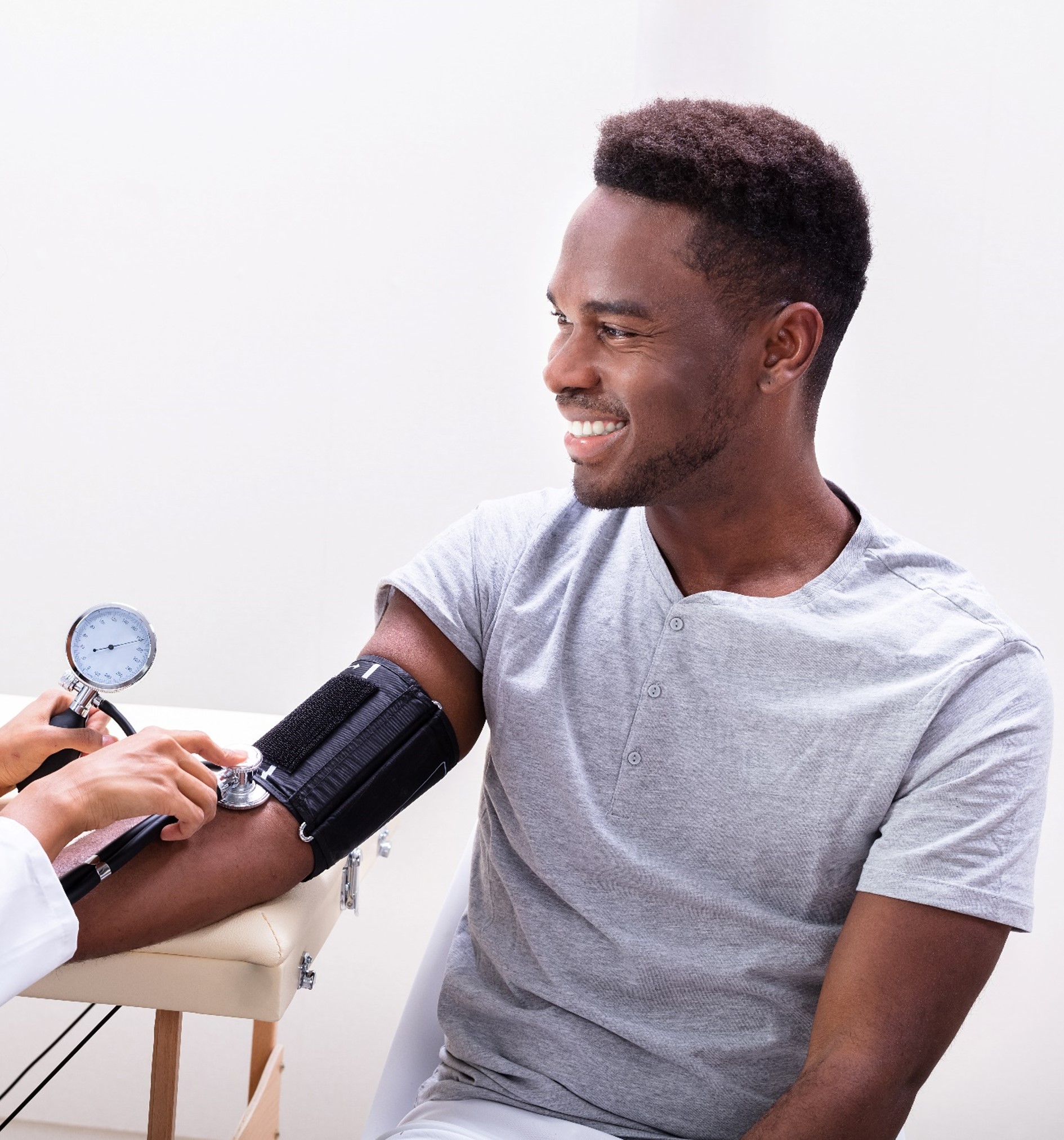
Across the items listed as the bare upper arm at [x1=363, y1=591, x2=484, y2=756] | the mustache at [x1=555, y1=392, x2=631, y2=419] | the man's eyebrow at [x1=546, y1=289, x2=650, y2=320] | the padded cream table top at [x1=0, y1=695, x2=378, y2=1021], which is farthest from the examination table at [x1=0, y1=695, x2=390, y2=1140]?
the man's eyebrow at [x1=546, y1=289, x2=650, y2=320]

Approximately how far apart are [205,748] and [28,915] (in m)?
0.27

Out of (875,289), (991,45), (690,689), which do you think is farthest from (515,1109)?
(991,45)

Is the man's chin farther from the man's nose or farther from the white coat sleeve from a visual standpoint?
the white coat sleeve

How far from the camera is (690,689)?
1290 mm

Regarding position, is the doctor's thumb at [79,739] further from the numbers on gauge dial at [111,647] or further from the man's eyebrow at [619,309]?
the man's eyebrow at [619,309]

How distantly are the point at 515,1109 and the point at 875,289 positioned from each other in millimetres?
1661

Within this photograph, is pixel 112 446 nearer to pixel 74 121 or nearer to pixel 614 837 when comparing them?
pixel 74 121

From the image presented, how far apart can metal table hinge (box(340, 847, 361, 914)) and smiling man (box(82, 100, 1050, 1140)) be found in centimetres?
15

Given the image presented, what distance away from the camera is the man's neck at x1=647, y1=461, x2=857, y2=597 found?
1350 millimetres

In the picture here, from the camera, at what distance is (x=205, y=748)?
1295 millimetres

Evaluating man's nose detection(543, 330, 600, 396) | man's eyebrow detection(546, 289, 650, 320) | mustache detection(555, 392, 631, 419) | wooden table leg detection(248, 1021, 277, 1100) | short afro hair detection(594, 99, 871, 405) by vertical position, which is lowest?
wooden table leg detection(248, 1021, 277, 1100)

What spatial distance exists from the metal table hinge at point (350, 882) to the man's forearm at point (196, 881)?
0.15 metres

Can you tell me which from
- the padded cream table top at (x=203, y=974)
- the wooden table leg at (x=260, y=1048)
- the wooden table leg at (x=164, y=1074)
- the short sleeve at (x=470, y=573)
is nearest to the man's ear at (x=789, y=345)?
the short sleeve at (x=470, y=573)

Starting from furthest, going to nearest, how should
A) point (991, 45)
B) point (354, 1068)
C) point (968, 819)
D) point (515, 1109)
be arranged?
point (354, 1068), point (991, 45), point (515, 1109), point (968, 819)
